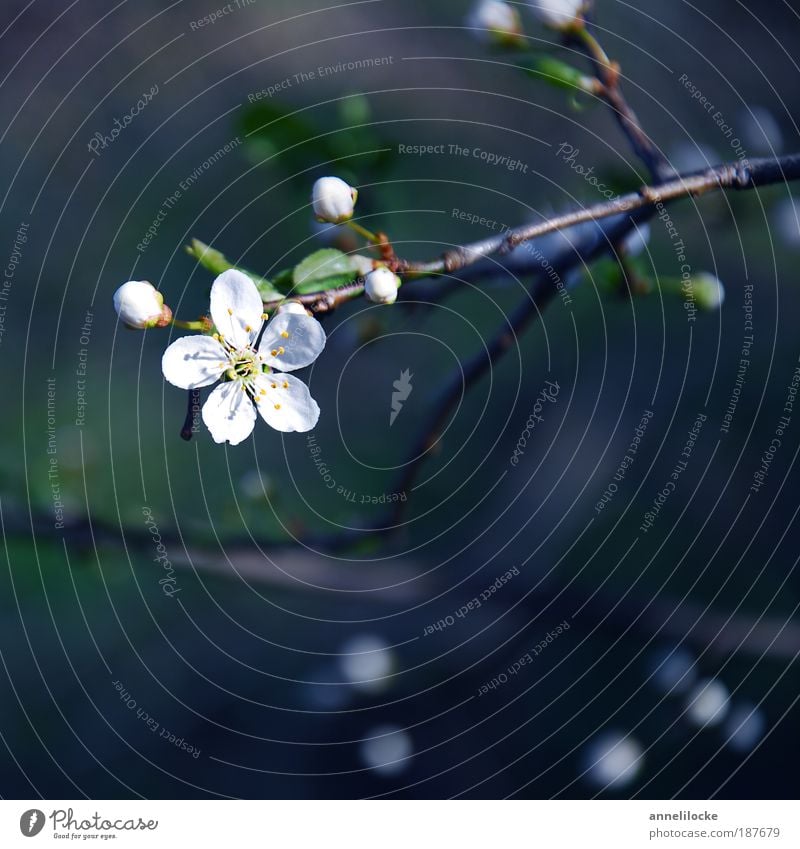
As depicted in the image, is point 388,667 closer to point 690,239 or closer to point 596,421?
point 596,421

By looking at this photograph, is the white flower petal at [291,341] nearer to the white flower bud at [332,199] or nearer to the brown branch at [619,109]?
the white flower bud at [332,199]

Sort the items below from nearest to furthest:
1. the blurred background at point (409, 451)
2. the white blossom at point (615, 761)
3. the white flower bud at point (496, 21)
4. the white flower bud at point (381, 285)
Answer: the white flower bud at point (381, 285)
the white flower bud at point (496, 21)
the white blossom at point (615, 761)
the blurred background at point (409, 451)

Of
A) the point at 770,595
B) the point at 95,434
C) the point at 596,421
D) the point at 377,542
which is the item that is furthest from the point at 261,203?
the point at 770,595

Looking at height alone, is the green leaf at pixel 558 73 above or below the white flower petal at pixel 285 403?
above

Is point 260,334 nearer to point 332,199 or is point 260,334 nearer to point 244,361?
point 244,361

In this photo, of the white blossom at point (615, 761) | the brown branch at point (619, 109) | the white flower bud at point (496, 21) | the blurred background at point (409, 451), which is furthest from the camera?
the blurred background at point (409, 451)

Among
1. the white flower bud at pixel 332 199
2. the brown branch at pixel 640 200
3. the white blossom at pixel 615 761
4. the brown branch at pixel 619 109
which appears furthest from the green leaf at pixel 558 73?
the white blossom at pixel 615 761

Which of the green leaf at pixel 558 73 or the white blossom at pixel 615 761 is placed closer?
the green leaf at pixel 558 73
